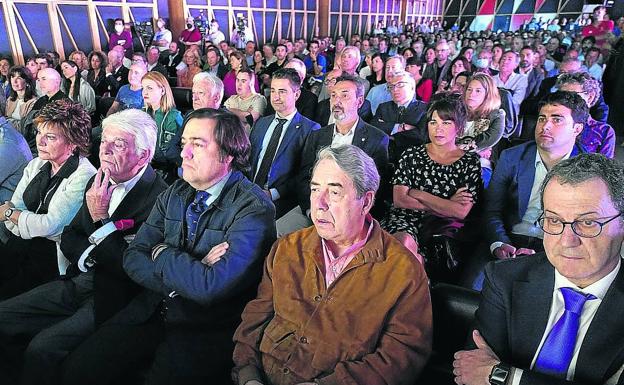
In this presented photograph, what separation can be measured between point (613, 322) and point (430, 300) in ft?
1.54

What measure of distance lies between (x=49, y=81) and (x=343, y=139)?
2.78 meters

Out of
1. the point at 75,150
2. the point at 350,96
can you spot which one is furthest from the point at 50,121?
the point at 350,96

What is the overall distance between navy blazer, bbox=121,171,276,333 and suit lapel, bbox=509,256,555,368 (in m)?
0.87

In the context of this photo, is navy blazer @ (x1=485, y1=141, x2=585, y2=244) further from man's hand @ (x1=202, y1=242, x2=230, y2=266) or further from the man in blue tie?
man's hand @ (x1=202, y1=242, x2=230, y2=266)

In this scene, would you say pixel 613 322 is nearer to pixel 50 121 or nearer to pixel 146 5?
pixel 50 121

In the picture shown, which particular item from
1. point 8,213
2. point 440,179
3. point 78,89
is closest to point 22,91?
point 78,89

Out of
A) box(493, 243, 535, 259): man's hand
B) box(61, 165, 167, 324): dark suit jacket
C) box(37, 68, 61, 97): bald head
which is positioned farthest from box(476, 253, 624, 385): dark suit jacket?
box(37, 68, 61, 97): bald head

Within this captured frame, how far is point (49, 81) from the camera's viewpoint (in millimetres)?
3979

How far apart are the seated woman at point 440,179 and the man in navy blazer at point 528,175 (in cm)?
13

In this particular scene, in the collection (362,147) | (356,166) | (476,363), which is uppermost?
(356,166)

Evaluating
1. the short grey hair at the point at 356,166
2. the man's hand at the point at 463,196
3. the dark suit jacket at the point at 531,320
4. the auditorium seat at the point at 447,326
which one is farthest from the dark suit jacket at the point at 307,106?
the dark suit jacket at the point at 531,320

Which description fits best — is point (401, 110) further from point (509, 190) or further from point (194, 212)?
point (194, 212)

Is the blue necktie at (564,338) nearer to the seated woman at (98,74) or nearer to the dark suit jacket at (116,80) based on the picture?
the dark suit jacket at (116,80)

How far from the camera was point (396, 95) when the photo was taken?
372 cm
